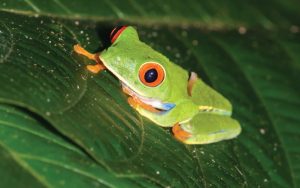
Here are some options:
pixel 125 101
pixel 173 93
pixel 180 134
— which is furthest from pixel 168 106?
pixel 125 101

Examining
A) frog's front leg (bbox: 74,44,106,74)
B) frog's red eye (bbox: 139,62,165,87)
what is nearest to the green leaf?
frog's front leg (bbox: 74,44,106,74)

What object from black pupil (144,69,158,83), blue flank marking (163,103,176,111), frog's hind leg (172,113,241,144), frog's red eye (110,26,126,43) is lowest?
frog's hind leg (172,113,241,144)

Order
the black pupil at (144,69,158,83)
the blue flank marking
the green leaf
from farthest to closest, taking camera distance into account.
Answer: the blue flank marking → the black pupil at (144,69,158,83) → the green leaf

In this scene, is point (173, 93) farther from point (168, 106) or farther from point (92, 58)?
point (92, 58)

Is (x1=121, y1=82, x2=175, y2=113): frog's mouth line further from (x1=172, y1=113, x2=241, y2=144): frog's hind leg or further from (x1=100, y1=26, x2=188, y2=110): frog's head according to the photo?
(x1=172, y1=113, x2=241, y2=144): frog's hind leg

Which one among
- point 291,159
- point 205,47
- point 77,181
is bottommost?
point 291,159

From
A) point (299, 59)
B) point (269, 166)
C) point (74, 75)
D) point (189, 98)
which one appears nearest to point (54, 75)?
point (74, 75)

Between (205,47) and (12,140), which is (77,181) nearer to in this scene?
(12,140)
